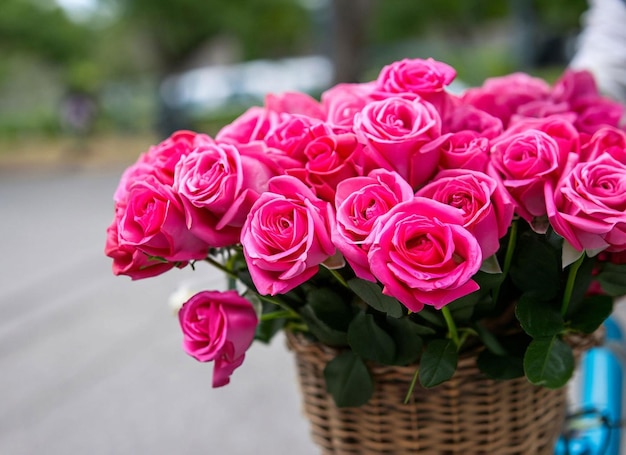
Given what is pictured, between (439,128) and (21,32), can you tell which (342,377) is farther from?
(21,32)

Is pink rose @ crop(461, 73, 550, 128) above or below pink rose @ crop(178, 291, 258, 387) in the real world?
above

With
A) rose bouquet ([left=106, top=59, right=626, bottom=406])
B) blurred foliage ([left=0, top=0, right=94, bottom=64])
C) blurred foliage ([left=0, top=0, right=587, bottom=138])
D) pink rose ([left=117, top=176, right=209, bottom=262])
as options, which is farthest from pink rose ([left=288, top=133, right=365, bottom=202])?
blurred foliage ([left=0, top=0, right=94, bottom=64])

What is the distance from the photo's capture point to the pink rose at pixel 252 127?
0.70 m

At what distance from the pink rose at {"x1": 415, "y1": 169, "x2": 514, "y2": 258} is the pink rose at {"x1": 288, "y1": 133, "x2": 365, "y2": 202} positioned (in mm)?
71

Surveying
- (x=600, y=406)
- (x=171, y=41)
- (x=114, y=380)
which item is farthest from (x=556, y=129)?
(x=171, y=41)

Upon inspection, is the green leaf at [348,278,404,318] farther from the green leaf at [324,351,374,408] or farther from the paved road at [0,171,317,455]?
the paved road at [0,171,317,455]

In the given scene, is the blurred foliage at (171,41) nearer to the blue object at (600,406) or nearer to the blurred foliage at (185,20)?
the blurred foliage at (185,20)

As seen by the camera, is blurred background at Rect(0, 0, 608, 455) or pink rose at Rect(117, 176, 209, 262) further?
blurred background at Rect(0, 0, 608, 455)

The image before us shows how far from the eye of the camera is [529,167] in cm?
58

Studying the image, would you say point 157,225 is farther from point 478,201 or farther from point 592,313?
point 592,313

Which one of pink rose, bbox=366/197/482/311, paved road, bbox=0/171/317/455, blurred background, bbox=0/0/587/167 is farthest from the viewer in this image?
blurred background, bbox=0/0/587/167

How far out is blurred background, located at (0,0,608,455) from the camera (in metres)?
2.62

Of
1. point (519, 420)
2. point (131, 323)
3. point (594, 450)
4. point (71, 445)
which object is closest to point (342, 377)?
point (519, 420)

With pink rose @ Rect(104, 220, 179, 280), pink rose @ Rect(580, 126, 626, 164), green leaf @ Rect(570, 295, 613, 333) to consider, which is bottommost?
green leaf @ Rect(570, 295, 613, 333)
